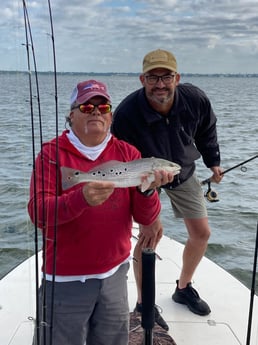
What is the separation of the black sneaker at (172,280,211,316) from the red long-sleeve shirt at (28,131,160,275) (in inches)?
68.2

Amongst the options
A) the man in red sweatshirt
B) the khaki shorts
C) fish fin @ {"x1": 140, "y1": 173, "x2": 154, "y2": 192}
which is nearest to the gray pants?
the man in red sweatshirt

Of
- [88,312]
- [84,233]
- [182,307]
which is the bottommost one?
[182,307]

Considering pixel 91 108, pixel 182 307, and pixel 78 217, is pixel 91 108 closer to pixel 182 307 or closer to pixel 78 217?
pixel 78 217

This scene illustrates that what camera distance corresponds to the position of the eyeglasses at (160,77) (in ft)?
11.3

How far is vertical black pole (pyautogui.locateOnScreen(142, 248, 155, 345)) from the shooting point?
2375 mm

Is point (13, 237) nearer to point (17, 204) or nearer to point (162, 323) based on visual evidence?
point (17, 204)

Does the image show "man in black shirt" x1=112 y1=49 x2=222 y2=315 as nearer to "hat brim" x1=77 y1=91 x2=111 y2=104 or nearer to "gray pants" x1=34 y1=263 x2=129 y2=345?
"gray pants" x1=34 y1=263 x2=129 y2=345

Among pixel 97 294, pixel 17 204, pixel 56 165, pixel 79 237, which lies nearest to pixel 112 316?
pixel 97 294

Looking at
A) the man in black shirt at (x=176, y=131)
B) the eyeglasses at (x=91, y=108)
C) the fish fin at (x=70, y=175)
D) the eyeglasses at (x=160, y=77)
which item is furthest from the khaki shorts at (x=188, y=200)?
the fish fin at (x=70, y=175)

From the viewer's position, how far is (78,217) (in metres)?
2.33

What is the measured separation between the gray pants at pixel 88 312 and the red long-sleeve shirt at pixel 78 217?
9 centimetres

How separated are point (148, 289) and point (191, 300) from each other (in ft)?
5.78

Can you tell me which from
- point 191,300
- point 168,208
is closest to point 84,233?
point 191,300

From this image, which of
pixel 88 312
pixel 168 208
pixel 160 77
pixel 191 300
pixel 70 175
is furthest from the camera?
pixel 168 208
